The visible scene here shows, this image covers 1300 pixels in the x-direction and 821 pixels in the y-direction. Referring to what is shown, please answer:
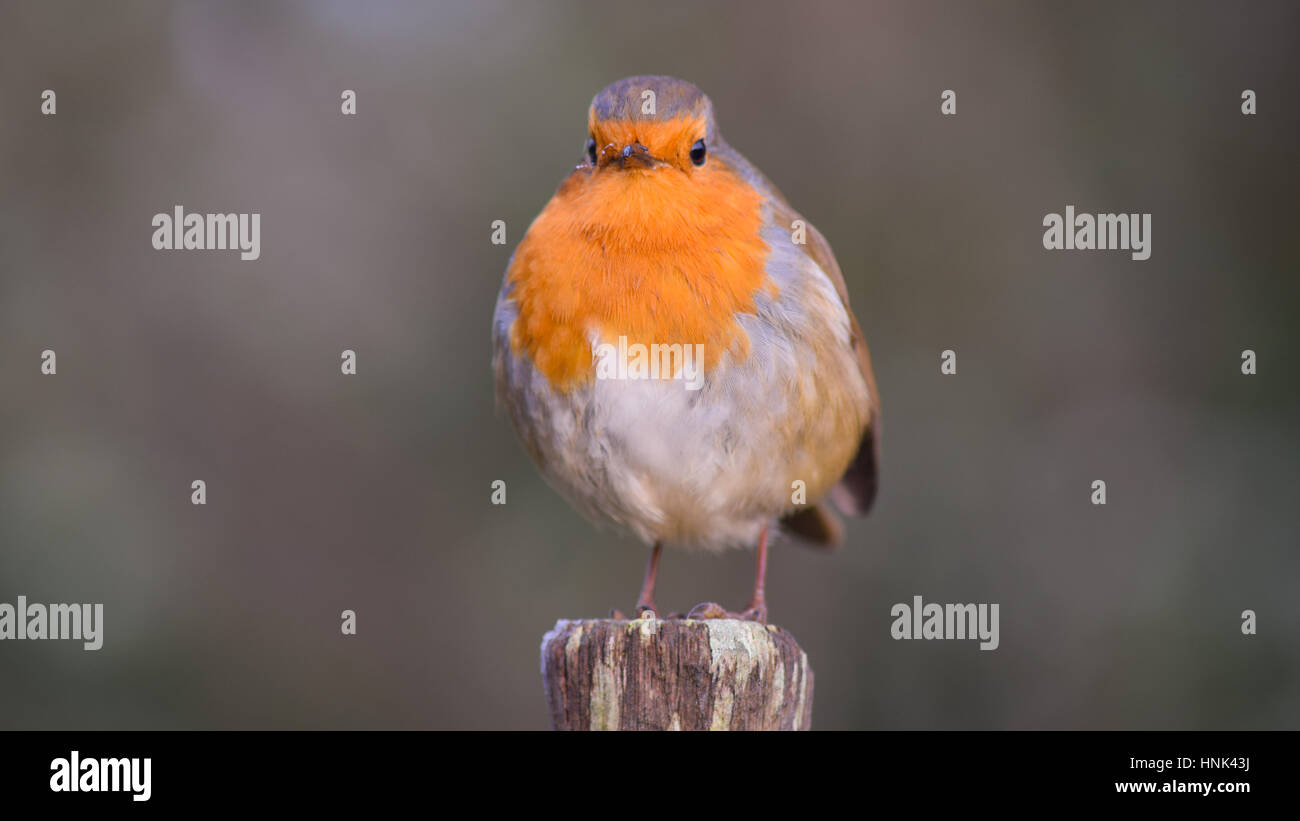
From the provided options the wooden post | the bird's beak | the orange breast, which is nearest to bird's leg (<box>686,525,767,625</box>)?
the wooden post

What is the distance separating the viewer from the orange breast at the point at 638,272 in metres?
3.64

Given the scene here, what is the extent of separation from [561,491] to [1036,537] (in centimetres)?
305

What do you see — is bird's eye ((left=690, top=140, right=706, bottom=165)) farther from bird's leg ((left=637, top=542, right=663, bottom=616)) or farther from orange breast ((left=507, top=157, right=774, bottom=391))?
bird's leg ((left=637, top=542, right=663, bottom=616))

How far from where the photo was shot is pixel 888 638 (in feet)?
20.5

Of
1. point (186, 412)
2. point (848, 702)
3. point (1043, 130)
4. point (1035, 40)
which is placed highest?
point (1035, 40)

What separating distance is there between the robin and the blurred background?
2430 mm

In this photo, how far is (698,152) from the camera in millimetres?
3816

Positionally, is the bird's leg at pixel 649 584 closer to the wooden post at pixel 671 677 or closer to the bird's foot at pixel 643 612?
the bird's foot at pixel 643 612

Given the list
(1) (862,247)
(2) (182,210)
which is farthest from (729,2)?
(2) (182,210)

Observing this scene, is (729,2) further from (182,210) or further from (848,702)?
(848,702)

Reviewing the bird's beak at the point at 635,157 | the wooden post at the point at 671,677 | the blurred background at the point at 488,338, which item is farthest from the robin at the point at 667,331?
the blurred background at the point at 488,338

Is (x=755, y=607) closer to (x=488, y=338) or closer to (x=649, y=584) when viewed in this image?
(x=649, y=584)

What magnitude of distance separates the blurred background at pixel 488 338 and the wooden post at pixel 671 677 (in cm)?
316

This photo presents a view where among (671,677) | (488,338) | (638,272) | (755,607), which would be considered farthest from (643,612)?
(488,338)
